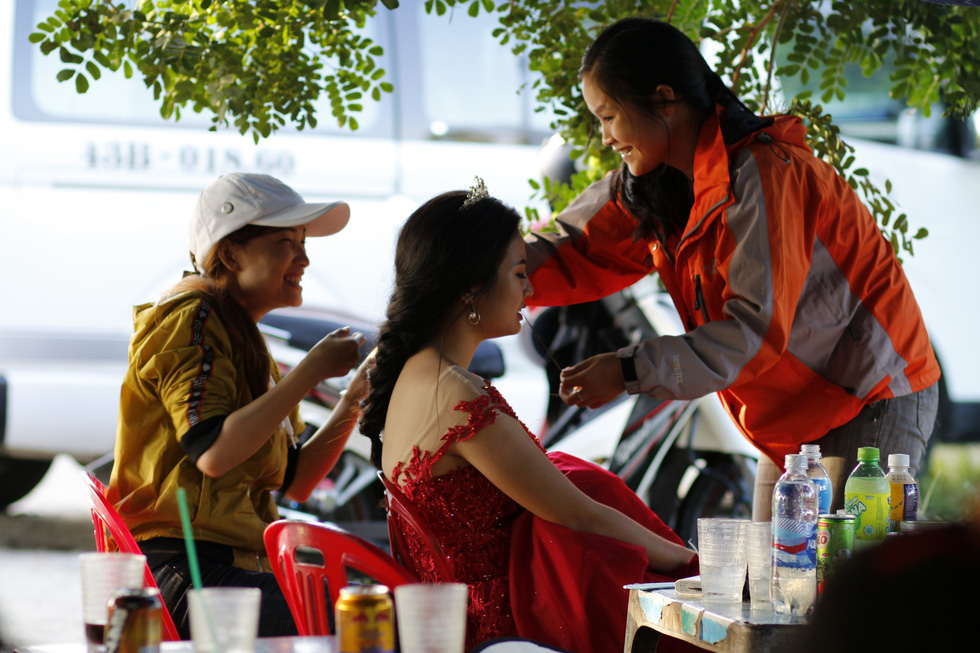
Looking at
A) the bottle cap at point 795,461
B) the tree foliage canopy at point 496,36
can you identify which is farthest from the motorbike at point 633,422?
the bottle cap at point 795,461

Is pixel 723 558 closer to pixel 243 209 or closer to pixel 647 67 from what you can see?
pixel 647 67

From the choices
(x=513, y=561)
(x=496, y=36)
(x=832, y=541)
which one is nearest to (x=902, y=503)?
(x=832, y=541)

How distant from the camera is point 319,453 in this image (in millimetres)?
2652

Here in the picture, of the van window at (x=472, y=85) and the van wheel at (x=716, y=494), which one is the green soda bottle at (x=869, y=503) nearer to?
the van wheel at (x=716, y=494)

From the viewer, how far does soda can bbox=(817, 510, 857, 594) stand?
72.1 inches

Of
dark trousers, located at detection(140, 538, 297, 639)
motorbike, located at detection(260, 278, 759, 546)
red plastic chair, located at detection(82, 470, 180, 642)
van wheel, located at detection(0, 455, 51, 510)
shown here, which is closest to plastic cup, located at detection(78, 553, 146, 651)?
red plastic chair, located at detection(82, 470, 180, 642)

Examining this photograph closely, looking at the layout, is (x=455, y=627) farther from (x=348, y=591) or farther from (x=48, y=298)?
(x=48, y=298)

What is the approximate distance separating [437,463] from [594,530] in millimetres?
334

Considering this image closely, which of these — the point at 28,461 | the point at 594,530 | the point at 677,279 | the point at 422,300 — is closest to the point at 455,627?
the point at 594,530

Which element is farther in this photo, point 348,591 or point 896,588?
point 348,591

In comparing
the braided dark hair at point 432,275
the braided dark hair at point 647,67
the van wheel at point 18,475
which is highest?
the braided dark hair at point 647,67

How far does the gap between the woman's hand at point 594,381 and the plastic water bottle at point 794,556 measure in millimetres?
536

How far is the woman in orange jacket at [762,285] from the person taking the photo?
88.2 inches

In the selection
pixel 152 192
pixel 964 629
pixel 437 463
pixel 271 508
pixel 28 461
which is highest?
pixel 152 192
